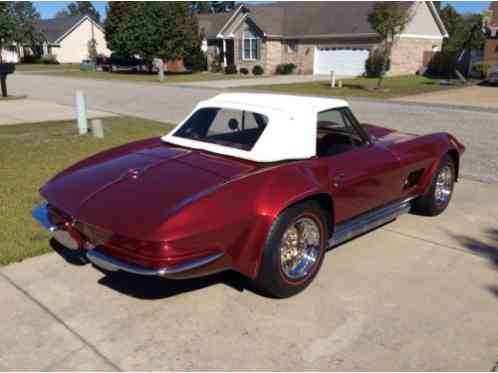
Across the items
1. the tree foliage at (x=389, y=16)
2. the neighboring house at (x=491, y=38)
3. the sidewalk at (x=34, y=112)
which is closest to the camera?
the sidewalk at (x=34, y=112)

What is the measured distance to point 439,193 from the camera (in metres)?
5.24

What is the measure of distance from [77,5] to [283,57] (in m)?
121

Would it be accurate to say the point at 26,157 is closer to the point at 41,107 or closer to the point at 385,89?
the point at 41,107

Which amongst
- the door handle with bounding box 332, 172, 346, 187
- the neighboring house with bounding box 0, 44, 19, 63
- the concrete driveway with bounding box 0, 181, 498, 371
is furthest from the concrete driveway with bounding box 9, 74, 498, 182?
the neighboring house with bounding box 0, 44, 19, 63

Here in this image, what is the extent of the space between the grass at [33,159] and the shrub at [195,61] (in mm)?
27849

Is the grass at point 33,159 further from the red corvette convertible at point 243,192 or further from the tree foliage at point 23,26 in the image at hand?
the tree foliage at point 23,26

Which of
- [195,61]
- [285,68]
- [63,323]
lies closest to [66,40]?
[195,61]

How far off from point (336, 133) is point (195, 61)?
3634 cm

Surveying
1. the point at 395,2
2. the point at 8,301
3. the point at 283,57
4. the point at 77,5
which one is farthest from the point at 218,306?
the point at 77,5

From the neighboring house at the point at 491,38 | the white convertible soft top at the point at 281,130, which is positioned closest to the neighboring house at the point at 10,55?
the neighboring house at the point at 491,38

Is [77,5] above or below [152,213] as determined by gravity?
above

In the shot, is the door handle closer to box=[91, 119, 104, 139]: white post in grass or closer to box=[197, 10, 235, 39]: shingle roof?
box=[91, 119, 104, 139]: white post in grass

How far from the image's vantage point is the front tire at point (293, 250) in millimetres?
3219

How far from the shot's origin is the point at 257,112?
13.1 ft
